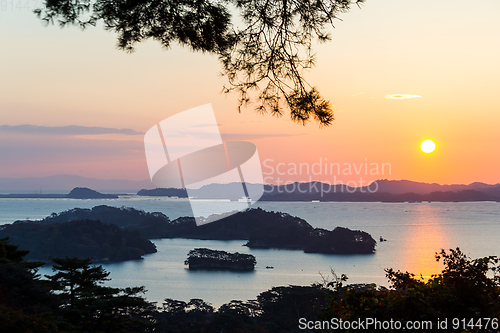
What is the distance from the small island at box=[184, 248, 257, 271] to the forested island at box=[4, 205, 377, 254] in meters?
14.0

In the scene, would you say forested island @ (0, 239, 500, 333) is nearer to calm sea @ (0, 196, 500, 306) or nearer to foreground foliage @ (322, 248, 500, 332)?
foreground foliage @ (322, 248, 500, 332)

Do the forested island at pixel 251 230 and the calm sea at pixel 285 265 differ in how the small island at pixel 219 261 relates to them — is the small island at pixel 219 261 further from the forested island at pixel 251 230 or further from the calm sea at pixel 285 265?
the forested island at pixel 251 230

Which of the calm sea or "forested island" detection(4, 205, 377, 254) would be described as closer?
the calm sea

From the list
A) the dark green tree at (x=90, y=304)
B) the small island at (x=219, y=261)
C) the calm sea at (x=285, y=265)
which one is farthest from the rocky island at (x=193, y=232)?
the dark green tree at (x=90, y=304)

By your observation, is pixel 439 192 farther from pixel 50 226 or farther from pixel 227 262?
pixel 50 226

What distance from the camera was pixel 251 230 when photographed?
69.9 meters

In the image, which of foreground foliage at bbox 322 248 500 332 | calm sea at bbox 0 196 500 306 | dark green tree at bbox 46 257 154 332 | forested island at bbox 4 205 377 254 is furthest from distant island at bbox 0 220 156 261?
foreground foliage at bbox 322 248 500 332

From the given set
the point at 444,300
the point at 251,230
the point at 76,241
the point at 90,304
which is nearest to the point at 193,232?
the point at 251,230

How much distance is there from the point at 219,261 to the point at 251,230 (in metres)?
24.2

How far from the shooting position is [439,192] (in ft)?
458

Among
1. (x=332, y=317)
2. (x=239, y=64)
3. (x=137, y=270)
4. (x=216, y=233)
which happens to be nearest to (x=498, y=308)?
(x=332, y=317)

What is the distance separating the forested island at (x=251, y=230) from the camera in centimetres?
5544

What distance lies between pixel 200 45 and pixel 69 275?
20.4ft

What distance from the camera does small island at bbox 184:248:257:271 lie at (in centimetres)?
4553
